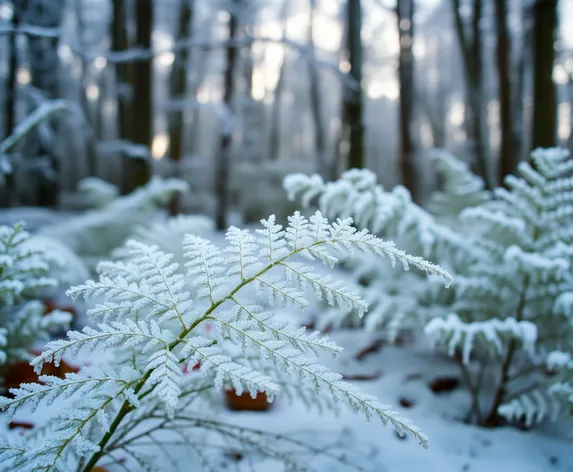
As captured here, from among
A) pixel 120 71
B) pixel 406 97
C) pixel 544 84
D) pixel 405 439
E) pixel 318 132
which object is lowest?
pixel 405 439

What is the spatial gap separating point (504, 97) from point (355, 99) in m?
1.73

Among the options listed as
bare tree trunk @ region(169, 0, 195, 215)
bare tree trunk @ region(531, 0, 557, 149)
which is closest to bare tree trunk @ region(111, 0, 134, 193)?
bare tree trunk @ region(169, 0, 195, 215)

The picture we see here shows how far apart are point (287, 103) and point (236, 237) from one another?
68.5ft

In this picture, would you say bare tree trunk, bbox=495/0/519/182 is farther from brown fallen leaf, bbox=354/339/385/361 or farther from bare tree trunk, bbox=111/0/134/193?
bare tree trunk, bbox=111/0/134/193

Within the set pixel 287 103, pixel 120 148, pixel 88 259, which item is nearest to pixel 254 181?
pixel 120 148

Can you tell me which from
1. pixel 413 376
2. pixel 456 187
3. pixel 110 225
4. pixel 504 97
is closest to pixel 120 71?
pixel 110 225

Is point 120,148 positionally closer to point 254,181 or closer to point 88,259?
point 88,259

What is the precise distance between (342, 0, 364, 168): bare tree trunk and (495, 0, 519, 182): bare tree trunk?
1.50m

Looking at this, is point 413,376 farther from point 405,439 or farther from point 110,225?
point 110,225

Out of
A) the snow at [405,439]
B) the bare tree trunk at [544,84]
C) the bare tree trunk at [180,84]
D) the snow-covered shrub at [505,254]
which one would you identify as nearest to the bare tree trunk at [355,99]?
the bare tree trunk at [544,84]

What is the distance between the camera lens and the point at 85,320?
277 cm

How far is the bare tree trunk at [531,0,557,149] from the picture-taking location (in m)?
2.69

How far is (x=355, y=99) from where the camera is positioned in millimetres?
3408

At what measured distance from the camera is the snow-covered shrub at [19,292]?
1.32 meters
